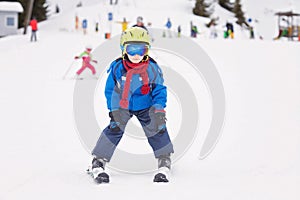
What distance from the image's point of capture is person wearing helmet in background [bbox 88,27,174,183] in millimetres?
3297

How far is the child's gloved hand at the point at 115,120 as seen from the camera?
3336 mm

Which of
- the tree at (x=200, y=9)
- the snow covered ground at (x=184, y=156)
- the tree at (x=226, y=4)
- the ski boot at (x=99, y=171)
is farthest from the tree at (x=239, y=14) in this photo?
the ski boot at (x=99, y=171)

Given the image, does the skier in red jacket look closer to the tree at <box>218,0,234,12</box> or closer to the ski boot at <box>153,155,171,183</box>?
the ski boot at <box>153,155,171,183</box>

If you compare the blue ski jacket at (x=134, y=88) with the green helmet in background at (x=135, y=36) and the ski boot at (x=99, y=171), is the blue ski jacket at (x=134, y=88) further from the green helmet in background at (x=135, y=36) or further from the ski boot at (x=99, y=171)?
the ski boot at (x=99, y=171)

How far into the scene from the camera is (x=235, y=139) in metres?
4.91

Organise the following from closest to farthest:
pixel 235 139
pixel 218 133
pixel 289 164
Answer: pixel 289 164, pixel 235 139, pixel 218 133

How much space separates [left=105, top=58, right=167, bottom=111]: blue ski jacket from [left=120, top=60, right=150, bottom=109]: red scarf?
28 millimetres

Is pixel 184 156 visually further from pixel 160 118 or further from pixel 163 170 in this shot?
pixel 160 118

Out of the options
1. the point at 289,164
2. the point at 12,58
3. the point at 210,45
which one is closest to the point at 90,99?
the point at 289,164

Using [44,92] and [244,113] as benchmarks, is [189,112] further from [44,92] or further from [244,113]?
[44,92]

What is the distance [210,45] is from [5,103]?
15.2m

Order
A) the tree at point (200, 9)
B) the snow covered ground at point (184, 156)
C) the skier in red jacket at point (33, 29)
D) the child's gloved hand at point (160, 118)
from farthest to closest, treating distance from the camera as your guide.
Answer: the tree at point (200, 9), the skier in red jacket at point (33, 29), the child's gloved hand at point (160, 118), the snow covered ground at point (184, 156)

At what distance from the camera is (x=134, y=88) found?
3354 millimetres

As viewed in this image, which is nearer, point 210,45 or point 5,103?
point 5,103
